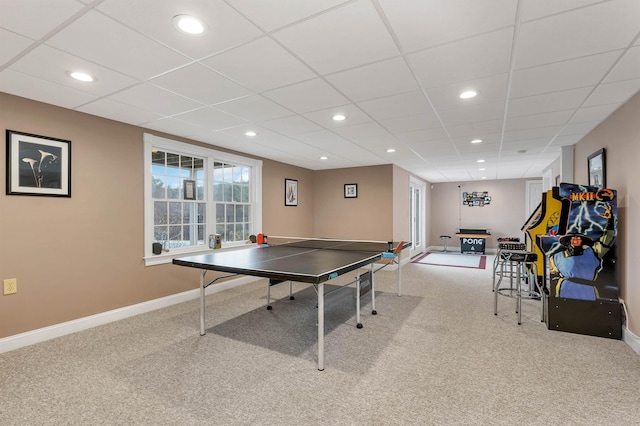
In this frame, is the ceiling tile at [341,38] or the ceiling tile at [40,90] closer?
the ceiling tile at [341,38]

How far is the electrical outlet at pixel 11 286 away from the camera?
2819mm

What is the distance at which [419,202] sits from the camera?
9.51 meters

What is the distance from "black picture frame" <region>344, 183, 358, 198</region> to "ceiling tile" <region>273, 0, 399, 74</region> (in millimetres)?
4814

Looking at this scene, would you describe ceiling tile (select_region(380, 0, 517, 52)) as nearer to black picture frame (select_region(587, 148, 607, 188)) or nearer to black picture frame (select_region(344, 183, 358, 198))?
black picture frame (select_region(587, 148, 607, 188))

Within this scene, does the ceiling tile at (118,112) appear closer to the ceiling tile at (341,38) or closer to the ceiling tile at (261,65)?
the ceiling tile at (261,65)

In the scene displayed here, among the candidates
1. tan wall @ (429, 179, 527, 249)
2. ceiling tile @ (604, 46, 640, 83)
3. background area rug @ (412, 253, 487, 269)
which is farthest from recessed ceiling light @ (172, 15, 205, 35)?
tan wall @ (429, 179, 527, 249)

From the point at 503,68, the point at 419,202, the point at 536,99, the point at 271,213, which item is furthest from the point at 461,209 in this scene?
the point at 503,68

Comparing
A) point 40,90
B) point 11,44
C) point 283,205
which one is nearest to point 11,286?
point 40,90

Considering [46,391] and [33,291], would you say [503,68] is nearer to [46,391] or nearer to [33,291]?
[46,391]

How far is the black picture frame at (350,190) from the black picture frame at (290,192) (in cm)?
117

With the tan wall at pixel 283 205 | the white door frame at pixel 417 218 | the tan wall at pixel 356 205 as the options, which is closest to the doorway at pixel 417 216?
the white door frame at pixel 417 218

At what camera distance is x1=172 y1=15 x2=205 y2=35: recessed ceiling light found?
1.72 meters

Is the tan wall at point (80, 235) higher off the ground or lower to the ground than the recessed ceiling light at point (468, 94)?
lower

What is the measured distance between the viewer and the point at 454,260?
26.9ft
